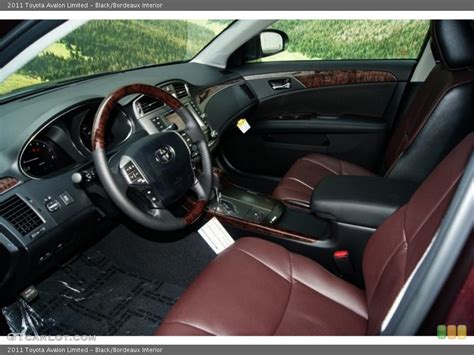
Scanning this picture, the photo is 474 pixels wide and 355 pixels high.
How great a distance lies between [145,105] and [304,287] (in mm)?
871

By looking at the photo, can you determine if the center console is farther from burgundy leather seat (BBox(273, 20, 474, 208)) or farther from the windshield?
the windshield

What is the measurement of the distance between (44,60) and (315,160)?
1185 mm

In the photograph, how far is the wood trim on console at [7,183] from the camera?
120 centimetres

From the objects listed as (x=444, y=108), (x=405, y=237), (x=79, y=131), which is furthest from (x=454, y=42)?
(x=79, y=131)

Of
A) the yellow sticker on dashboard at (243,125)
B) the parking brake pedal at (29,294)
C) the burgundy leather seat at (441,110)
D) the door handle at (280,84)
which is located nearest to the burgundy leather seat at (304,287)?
the burgundy leather seat at (441,110)

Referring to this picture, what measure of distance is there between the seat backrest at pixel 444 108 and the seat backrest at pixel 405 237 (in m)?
0.47

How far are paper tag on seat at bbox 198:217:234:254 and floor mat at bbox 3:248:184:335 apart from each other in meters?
0.27

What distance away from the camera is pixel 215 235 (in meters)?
1.67

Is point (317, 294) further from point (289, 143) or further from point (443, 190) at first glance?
point (289, 143)

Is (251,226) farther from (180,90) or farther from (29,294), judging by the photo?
(29,294)

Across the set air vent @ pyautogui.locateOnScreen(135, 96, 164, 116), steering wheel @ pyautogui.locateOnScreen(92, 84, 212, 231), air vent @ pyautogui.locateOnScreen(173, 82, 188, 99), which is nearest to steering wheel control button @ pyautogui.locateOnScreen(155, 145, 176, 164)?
steering wheel @ pyautogui.locateOnScreen(92, 84, 212, 231)

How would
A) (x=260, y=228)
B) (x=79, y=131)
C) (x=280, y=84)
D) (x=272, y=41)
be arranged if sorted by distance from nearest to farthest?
(x=79, y=131) → (x=260, y=228) → (x=272, y=41) → (x=280, y=84)

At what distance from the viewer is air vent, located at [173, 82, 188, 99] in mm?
1868

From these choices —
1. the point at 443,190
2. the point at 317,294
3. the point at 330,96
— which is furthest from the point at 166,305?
the point at 330,96
